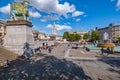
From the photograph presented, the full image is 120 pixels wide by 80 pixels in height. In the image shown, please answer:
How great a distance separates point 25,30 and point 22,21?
170 centimetres

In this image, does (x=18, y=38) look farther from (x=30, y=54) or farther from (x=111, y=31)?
(x=111, y=31)

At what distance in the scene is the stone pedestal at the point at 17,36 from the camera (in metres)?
24.7

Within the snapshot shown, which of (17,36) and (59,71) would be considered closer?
(59,71)

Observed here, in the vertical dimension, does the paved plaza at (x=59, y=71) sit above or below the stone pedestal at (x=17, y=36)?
below

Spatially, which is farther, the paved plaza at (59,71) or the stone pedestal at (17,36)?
the stone pedestal at (17,36)

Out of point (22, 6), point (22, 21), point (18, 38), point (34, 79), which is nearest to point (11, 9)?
point (22, 6)

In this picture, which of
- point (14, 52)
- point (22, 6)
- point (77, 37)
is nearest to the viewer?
point (14, 52)

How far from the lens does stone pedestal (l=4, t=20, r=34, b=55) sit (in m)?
24.7

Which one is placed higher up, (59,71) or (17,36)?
(17,36)

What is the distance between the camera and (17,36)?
989 inches

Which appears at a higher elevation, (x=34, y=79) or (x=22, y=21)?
(x=22, y=21)

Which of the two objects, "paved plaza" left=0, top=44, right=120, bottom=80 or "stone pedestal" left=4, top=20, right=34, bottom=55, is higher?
"stone pedestal" left=4, top=20, right=34, bottom=55

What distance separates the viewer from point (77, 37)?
414ft

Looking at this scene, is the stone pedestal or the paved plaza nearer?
the paved plaza
